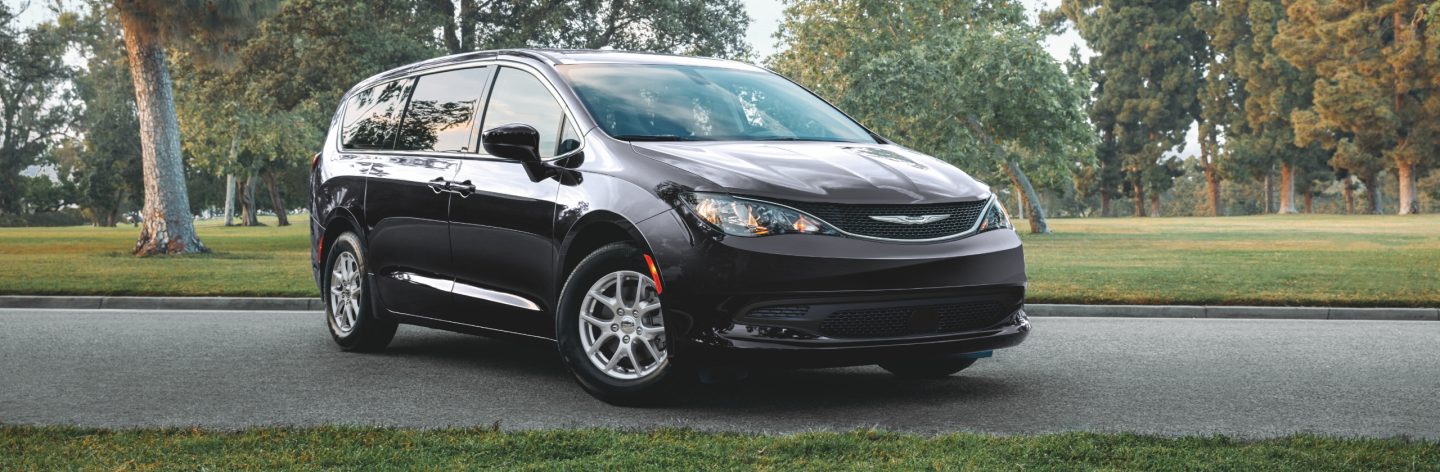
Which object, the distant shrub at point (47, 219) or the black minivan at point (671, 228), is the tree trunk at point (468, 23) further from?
the distant shrub at point (47, 219)

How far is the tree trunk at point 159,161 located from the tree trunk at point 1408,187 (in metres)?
52.7

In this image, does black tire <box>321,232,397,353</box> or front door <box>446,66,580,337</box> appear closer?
front door <box>446,66,580,337</box>

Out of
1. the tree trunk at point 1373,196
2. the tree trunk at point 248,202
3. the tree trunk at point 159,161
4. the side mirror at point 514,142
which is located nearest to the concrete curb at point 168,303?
the side mirror at point 514,142

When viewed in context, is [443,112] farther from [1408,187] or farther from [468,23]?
[1408,187]

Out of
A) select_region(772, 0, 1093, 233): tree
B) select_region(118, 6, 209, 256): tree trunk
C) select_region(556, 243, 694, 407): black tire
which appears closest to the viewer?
select_region(556, 243, 694, 407): black tire

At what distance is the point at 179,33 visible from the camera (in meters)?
23.8

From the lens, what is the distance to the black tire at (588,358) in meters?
6.36

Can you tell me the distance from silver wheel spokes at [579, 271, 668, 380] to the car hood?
616 mm

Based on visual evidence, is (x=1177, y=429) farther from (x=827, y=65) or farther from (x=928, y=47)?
(x=827, y=65)

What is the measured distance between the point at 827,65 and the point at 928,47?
5671 millimetres

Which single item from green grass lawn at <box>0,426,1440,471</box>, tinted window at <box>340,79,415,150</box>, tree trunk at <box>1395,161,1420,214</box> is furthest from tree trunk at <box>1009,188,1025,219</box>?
green grass lawn at <box>0,426,1440,471</box>

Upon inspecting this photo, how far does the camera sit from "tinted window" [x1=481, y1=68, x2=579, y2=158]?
7.19 metres

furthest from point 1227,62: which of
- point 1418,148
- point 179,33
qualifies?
point 179,33

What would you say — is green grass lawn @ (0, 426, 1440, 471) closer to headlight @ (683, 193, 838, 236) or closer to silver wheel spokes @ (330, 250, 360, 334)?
headlight @ (683, 193, 838, 236)
